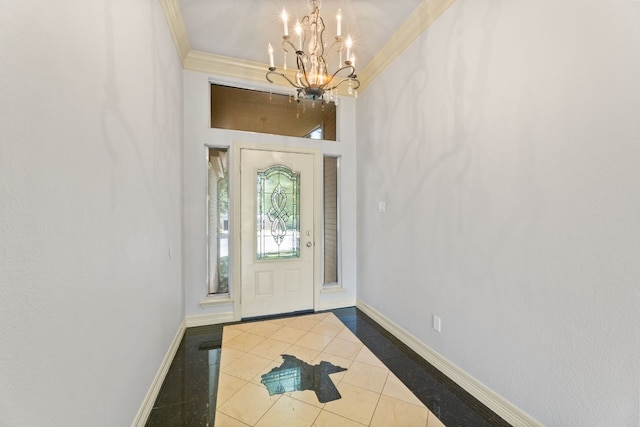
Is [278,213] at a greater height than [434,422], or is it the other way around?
[278,213]

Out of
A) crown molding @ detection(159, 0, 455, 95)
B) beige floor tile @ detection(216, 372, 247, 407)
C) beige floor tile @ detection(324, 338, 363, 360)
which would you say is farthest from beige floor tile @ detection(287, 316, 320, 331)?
crown molding @ detection(159, 0, 455, 95)

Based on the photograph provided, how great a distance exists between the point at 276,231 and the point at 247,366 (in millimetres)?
1560

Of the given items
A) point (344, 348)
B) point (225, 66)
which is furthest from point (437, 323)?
point (225, 66)

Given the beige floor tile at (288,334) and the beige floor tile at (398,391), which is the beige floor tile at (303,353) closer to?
→ the beige floor tile at (288,334)

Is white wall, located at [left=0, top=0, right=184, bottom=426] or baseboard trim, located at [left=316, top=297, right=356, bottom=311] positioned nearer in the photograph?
white wall, located at [left=0, top=0, right=184, bottom=426]

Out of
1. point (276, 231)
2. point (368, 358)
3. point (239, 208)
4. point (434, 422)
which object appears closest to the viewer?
point (434, 422)

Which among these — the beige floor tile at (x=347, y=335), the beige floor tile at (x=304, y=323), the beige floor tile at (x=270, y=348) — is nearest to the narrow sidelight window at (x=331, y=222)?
the beige floor tile at (x=304, y=323)

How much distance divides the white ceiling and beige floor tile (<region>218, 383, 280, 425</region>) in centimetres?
314

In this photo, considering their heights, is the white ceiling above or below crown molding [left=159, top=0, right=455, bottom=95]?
above

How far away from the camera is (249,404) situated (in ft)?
6.03

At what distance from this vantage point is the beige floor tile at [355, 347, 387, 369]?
2.32 meters

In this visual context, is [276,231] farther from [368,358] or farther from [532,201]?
[532,201]

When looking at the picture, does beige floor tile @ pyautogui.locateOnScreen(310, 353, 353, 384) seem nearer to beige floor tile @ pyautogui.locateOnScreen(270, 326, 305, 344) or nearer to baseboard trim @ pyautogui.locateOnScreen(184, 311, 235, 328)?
beige floor tile @ pyautogui.locateOnScreen(270, 326, 305, 344)

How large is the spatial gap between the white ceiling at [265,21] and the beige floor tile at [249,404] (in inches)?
124
